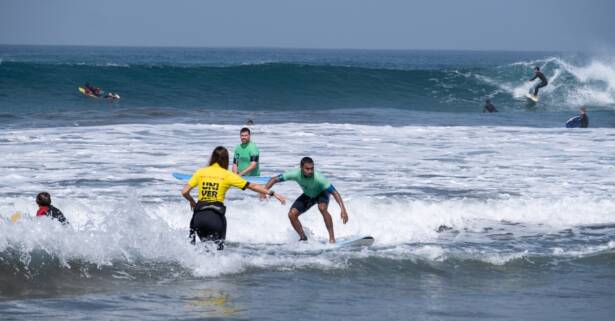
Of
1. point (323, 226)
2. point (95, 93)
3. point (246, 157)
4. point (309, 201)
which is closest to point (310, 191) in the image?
point (309, 201)

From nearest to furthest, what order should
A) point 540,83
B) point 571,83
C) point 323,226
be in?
point 323,226 → point 540,83 → point 571,83

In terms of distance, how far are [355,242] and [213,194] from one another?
2672mm

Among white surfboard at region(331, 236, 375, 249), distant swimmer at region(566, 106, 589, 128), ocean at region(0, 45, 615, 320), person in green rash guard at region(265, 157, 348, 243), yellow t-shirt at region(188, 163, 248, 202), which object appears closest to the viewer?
ocean at region(0, 45, 615, 320)

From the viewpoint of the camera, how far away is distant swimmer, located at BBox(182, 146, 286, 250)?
938cm

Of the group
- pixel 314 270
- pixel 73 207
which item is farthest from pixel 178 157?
pixel 314 270

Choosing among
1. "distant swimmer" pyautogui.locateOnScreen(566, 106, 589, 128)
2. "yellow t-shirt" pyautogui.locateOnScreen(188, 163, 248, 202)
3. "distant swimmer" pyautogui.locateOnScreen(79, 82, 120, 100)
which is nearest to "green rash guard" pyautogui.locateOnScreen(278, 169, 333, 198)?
"yellow t-shirt" pyautogui.locateOnScreen(188, 163, 248, 202)

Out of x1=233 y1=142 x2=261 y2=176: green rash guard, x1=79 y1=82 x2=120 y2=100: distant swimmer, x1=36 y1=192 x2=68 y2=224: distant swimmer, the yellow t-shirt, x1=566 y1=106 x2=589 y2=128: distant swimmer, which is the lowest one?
x1=79 y1=82 x2=120 y2=100: distant swimmer

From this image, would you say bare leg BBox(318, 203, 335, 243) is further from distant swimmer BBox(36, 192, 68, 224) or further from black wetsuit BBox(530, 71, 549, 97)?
black wetsuit BBox(530, 71, 549, 97)

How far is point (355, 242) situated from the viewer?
451 inches

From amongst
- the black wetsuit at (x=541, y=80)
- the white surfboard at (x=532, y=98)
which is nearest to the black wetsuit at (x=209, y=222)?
the black wetsuit at (x=541, y=80)

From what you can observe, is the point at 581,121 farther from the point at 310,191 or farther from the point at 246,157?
the point at 310,191

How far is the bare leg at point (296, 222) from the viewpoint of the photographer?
11.4 m

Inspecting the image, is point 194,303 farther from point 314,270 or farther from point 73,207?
point 73,207

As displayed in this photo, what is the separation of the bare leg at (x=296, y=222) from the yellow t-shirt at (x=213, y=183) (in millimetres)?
2058
